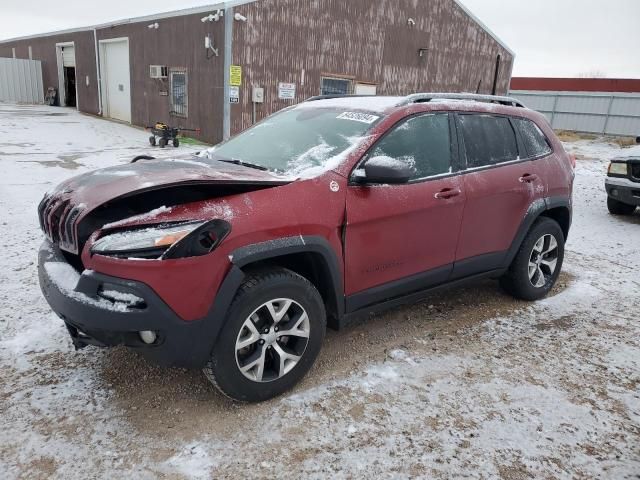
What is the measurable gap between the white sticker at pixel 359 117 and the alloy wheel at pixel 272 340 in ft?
4.55

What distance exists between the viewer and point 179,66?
15508 millimetres

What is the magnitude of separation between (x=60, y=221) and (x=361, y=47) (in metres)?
15.1

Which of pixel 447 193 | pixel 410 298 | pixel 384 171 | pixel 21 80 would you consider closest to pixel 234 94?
pixel 447 193

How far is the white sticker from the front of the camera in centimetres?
335

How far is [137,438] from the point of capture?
253 cm

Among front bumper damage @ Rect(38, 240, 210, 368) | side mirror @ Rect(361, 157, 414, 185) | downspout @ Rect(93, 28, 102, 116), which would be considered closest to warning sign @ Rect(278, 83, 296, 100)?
downspout @ Rect(93, 28, 102, 116)

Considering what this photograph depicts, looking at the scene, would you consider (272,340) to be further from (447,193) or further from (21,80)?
(21,80)

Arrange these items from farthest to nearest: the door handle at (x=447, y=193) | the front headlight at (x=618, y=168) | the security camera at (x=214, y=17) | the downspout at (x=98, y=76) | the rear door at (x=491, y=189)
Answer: the downspout at (x=98, y=76) < the security camera at (x=214, y=17) < the front headlight at (x=618, y=168) < the rear door at (x=491, y=189) < the door handle at (x=447, y=193)

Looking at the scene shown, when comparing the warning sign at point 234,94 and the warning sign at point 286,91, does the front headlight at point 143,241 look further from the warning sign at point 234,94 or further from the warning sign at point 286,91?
the warning sign at point 286,91

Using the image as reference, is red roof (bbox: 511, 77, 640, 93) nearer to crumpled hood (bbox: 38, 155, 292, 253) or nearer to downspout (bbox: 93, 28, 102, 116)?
downspout (bbox: 93, 28, 102, 116)

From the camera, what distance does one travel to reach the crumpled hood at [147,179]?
2.52 meters

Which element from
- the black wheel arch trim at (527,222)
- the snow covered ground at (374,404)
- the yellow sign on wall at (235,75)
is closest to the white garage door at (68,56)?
the yellow sign on wall at (235,75)

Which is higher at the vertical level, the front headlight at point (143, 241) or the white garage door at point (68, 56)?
the white garage door at point (68, 56)

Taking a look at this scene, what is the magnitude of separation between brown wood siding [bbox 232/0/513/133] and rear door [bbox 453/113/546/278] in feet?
35.7
